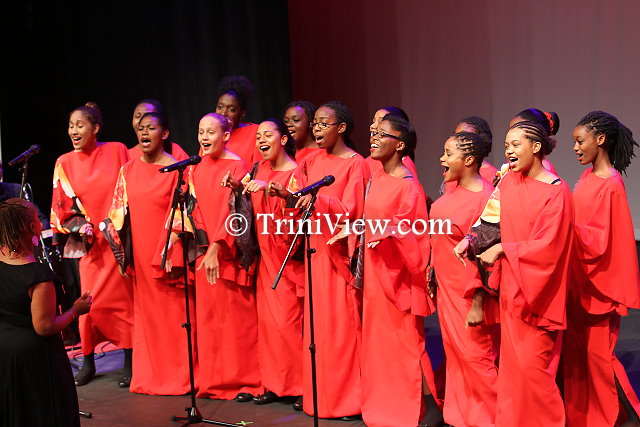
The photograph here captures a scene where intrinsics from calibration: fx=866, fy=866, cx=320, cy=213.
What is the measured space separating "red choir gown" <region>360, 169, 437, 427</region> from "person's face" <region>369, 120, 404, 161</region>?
127mm

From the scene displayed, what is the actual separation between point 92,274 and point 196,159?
68.2 inches

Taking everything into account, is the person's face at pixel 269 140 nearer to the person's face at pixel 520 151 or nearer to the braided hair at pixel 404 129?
the braided hair at pixel 404 129

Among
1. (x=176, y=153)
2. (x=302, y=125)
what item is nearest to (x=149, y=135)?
(x=176, y=153)

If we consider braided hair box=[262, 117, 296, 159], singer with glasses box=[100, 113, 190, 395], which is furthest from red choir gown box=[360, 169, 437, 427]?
singer with glasses box=[100, 113, 190, 395]

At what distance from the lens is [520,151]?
439cm

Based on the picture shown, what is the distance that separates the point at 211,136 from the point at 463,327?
84.5 inches

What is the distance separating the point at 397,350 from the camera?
16.9ft

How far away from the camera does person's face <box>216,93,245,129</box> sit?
252 inches

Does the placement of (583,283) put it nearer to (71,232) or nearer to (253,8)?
(71,232)

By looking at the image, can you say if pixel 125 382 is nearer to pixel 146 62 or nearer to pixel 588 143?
pixel 146 62

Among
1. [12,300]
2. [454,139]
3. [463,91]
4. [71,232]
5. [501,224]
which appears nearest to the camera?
[12,300]

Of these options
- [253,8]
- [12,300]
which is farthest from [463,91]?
[12,300]

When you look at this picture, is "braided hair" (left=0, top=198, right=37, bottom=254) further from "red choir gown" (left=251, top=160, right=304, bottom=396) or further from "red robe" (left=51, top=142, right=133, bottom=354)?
"red robe" (left=51, top=142, right=133, bottom=354)

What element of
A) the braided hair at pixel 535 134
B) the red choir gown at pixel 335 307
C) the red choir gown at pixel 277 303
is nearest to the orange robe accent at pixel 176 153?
the red choir gown at pixel 277 303
